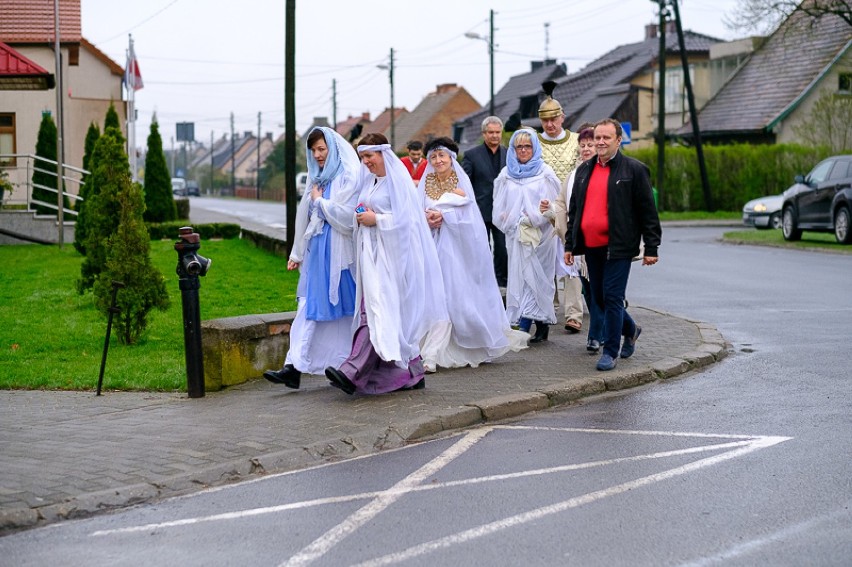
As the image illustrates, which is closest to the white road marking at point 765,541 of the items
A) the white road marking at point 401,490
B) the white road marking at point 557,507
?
the white road marking at point 557,507

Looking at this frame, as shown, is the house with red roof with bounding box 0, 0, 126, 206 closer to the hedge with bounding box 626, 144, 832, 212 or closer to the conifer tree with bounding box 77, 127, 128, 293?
the conifer tree with bounding box 77, 127, 128, 293

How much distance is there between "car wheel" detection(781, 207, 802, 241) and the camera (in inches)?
1078

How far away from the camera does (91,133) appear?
104 feet

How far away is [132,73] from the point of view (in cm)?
3688

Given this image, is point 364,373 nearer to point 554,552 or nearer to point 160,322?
point 554,552

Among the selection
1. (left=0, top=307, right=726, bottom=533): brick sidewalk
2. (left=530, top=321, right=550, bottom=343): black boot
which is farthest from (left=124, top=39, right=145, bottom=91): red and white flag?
(left=0, top=307, right=726, bottom=533): brick sidewalk

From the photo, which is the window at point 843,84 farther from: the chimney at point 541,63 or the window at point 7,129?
the chimney at point 541,63

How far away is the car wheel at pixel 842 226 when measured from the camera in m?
25.0

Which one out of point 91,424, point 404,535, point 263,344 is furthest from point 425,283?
point 404,535

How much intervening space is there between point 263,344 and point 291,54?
9.71 m

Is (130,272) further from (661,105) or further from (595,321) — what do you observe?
(661,105)

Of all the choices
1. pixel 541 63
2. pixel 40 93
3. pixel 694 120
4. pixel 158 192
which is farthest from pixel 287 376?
pixel 541 63

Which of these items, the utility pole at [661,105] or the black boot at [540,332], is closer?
the black boot at [540,332]

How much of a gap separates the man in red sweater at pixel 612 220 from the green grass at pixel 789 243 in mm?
15222
